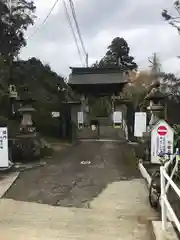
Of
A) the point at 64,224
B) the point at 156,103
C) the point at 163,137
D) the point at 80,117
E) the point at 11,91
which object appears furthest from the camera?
the point at 80,117

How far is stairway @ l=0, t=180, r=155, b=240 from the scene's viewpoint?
5453 millimetres

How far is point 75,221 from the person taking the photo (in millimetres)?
6184

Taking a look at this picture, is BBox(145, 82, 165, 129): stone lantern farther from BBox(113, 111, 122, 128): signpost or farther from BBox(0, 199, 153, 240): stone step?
BBox(0, 199, 153, 240): stone step

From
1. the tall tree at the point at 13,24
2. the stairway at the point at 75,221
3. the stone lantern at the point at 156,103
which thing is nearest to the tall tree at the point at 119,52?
the tall tree at the point at 13,24

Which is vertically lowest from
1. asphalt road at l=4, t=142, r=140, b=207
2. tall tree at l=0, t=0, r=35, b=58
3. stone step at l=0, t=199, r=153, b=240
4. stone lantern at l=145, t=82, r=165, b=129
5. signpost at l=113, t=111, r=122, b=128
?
stone step at l=0, t=199, r=153, b=240

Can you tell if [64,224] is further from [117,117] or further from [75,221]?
[117,117]

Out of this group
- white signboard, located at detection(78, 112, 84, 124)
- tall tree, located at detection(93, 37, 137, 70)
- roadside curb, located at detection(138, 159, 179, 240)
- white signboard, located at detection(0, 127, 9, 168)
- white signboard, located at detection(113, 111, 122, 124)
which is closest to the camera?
roadside curb, located at detection(138, 159, 179, 240)

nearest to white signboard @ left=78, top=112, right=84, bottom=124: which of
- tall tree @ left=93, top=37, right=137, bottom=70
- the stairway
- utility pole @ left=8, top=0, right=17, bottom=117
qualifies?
utility pole @ left=8, top=0, right=17, bottom=117

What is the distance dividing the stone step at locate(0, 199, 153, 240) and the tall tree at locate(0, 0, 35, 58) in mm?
19157

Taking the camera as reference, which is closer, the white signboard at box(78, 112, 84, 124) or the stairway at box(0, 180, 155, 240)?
the stairway at box(0, 180, 155, 240)

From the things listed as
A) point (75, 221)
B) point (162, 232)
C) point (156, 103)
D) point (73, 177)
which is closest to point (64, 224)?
point (75, 221)

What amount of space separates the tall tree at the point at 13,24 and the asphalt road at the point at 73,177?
1274 cm

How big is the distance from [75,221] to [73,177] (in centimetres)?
386

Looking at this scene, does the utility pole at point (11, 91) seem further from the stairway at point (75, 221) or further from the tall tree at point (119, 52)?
the tall tree at point (119, 52)
